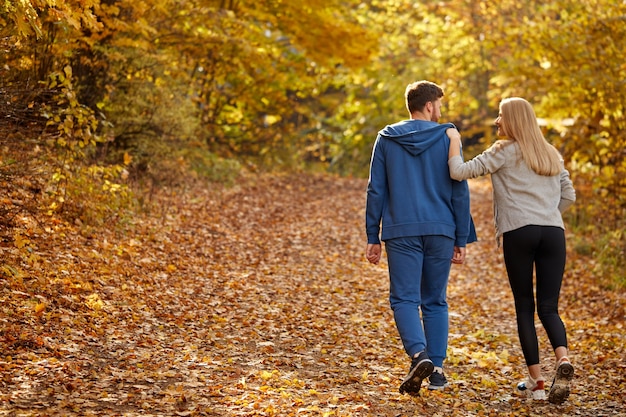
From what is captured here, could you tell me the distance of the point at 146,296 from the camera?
277 inches

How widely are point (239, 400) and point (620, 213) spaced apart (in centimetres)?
848

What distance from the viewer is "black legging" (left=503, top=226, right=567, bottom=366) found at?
5113 mm

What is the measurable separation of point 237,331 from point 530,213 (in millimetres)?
2804

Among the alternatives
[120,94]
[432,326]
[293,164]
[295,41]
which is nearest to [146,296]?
[432,326]

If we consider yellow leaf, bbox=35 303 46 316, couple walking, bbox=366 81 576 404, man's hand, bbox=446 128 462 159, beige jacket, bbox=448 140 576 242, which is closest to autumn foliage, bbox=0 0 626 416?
yellow leaf, bbox=35 303 46 316

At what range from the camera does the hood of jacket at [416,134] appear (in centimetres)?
495

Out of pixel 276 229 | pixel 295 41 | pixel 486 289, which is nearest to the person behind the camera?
pixel 486 289

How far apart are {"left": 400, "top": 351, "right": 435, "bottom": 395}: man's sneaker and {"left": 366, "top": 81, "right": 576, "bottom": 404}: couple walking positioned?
0.01 meters

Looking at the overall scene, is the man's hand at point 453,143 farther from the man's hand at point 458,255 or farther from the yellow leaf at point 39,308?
the yellow leaf at point 39,308

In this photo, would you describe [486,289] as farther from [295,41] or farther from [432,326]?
[295,41]

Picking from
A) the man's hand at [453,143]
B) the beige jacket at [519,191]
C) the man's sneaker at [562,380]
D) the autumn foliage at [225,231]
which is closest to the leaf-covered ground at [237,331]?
the autumn foliage at [225,231]

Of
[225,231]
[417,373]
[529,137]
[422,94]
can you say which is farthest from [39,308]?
[225,231]

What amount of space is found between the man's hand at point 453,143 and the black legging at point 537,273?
71cm

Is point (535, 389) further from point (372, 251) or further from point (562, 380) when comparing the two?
point (372, 251)
